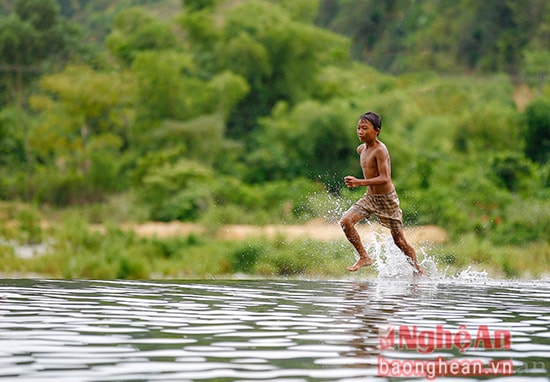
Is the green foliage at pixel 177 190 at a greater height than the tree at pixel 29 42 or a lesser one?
lesser

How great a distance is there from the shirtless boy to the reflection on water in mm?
902

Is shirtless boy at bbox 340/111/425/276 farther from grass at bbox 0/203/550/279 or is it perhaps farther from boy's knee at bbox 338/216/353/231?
grass at bbox 0/203/550/279

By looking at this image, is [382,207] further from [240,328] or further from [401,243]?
[240,328]

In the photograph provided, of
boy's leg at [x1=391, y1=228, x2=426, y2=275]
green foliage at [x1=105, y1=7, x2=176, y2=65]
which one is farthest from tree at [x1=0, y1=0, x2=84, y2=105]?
boy's leg at [x1=391, y1=228, x2=426, y2=275]

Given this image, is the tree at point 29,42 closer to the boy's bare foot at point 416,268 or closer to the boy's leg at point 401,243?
the boy's bare foot at point 416,268

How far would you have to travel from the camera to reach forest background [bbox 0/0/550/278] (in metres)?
18.7

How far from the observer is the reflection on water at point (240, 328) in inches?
199

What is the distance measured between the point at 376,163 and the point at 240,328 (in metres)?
4.40

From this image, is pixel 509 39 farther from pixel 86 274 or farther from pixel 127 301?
pixel 127 301

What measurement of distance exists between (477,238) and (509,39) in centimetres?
3685

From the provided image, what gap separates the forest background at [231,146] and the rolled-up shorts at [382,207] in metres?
3.29

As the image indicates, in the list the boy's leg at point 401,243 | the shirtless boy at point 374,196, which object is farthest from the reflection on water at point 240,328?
the boy's leg at point 401,243

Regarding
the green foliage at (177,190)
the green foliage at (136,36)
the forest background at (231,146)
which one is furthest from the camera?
the green foliage at (136,36)

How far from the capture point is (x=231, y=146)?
34.2 metres
